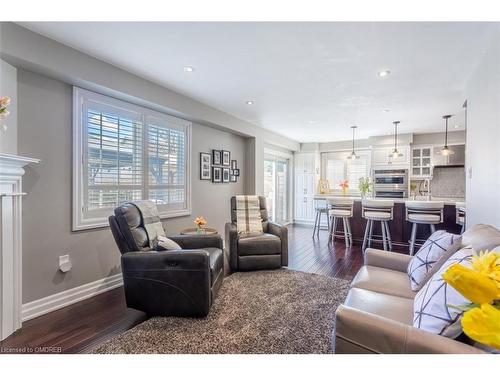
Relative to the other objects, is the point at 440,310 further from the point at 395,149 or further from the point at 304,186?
the point at 304,186

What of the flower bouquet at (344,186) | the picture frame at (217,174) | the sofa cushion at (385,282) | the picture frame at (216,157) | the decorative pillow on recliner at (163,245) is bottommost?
the sofa cushion at (385,282)

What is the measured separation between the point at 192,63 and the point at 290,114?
2347 mm

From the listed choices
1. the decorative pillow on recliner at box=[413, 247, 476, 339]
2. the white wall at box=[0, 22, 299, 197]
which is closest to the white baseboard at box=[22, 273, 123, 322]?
the white wall at box=[0, 22, 299, 197]

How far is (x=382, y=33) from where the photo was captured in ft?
6.57

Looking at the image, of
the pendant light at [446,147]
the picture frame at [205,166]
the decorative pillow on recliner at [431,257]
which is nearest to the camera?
the decorative pillow on recliner at [431,257]

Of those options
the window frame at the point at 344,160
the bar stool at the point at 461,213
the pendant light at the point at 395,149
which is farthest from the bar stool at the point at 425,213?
the window frame at the point at 344,160

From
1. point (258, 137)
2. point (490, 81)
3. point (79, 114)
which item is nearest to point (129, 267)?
point (79, 114)

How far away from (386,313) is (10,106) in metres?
3.25

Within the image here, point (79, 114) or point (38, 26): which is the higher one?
point (38, 26)

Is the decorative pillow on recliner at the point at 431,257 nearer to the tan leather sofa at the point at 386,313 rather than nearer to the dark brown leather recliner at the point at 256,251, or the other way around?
the tan leather sofa at the point at 386,313

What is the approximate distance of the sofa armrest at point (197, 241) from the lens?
282 centimetres

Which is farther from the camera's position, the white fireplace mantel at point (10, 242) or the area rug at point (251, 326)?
the white fireplace mantel at point (10, 242)

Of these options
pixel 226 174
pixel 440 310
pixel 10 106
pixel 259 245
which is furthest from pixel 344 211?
pixel 10 106
